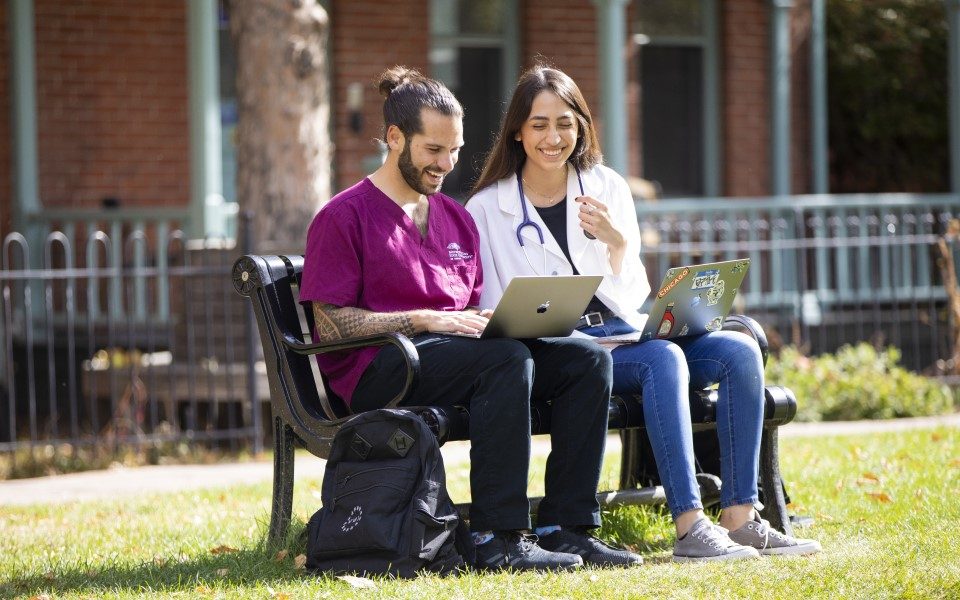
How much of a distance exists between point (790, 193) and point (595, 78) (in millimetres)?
2101

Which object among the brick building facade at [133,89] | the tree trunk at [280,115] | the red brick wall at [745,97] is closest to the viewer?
the tree trunk at [280,115]

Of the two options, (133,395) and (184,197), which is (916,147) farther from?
(133,395)

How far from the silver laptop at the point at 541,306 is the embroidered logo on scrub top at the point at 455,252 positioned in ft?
1.15

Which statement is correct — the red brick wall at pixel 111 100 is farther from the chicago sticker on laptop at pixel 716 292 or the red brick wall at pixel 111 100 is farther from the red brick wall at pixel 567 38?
the chicago sticker on laptop at pixel 716 292

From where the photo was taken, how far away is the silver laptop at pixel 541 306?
175 inches

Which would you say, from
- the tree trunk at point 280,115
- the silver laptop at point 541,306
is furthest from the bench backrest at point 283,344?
the tree trunk at point 280,115

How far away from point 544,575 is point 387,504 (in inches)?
20.6

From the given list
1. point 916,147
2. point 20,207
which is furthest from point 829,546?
point 916,147

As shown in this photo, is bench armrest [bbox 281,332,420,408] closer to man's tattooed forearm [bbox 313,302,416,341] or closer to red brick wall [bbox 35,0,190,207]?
man's tattooed forearm [bbox 313,302,416,341]

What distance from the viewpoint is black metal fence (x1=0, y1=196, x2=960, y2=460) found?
27.2ft

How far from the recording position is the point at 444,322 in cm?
459

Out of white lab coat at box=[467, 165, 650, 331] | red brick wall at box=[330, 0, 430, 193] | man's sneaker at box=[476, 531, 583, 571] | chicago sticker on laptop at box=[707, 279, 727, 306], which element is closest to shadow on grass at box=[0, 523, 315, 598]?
man's sneaker at box=[476, 531, 583, 571]

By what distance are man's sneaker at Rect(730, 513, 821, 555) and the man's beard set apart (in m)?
1.52

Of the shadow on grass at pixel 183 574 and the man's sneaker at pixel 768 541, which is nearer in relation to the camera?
the shadow on grass at pixel 183 574
